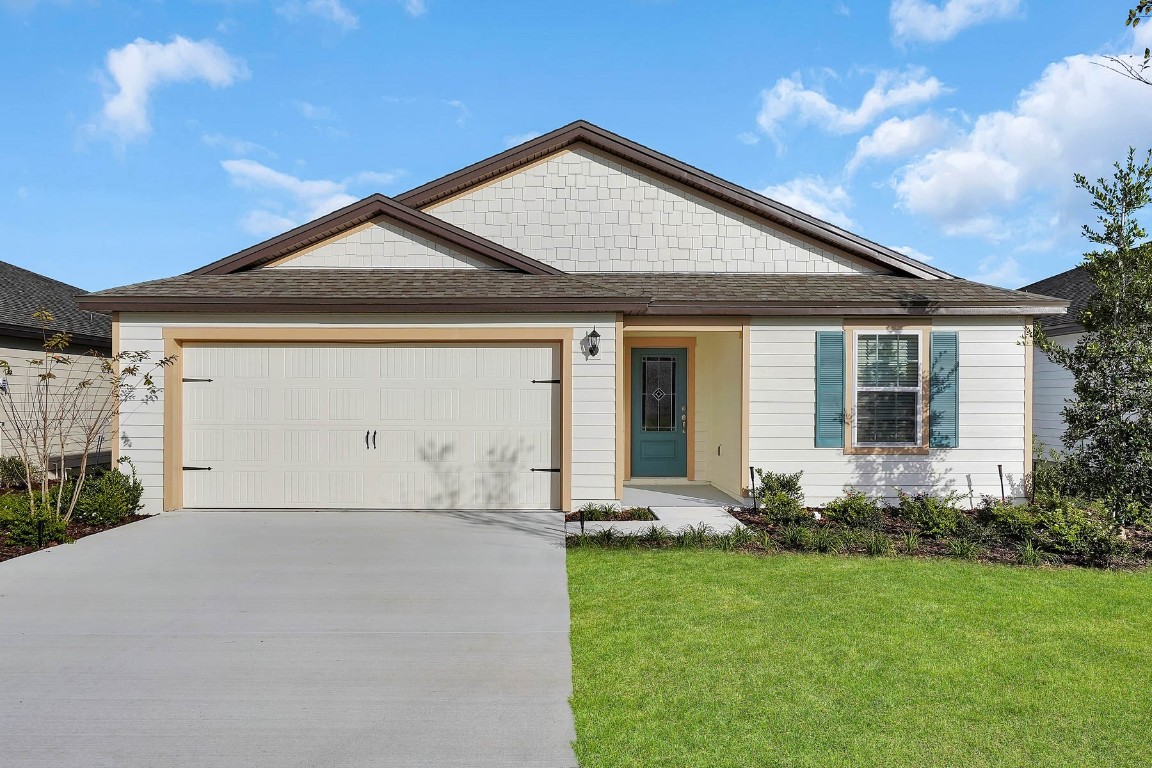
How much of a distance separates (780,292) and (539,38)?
6931 millimetres

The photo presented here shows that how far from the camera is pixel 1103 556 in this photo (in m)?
6.26

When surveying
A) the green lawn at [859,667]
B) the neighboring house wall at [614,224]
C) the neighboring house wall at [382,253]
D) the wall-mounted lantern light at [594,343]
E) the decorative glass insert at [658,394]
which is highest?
the neighboring house wall at [614,224]

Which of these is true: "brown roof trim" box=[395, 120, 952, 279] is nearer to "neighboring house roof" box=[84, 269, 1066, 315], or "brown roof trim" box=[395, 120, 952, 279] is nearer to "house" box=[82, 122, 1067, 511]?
"house" box=[82, 122, 1067, 511]

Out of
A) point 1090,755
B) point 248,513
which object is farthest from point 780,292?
point 248,513

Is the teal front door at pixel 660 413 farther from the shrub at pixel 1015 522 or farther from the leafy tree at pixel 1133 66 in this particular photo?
the leafy tree at pixel 1133 66

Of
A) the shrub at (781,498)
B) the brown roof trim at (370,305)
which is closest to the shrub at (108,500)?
the brown roof trim at (370,305)

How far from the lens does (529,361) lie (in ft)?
27.1

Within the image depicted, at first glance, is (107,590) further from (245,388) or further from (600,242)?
(600,242)

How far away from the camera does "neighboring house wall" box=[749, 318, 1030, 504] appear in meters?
8.69

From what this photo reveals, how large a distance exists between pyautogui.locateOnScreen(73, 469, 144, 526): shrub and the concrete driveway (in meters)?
0.86

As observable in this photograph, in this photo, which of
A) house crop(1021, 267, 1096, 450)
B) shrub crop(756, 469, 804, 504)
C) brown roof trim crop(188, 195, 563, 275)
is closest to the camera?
shrub crop(756, 469, 804, 504)

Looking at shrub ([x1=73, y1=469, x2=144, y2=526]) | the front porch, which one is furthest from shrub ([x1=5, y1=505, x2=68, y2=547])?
the front porch

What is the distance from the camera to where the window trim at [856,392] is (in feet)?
28.4

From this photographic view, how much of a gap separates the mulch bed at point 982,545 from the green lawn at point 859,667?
0.53 m
